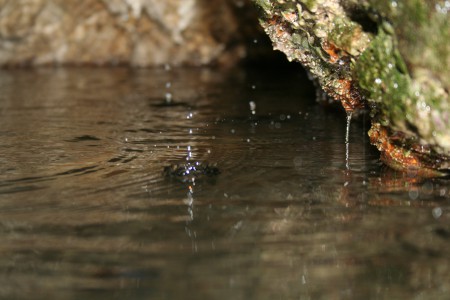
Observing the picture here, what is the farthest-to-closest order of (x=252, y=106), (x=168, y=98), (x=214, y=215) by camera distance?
(x=168, y=98) < (x=252, y=106) < (x=214, y=215)

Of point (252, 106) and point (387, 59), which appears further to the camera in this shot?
point (252, 106)

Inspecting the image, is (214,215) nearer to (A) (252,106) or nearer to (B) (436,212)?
(B) (436,212)

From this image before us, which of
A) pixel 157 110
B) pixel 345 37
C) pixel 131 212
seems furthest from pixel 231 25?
pixel 131 212

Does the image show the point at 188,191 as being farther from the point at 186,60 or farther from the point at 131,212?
the point at 186,60

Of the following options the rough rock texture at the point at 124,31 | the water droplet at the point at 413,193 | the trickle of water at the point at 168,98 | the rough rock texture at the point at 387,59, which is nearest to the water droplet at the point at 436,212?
the water droplet at the point at 413,193

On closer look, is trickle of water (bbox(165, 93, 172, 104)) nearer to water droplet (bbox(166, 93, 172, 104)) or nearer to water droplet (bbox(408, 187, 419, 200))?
water droplet (bbox(166, 93, 172, 104))

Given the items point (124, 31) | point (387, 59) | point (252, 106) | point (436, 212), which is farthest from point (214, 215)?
point (124, 31)

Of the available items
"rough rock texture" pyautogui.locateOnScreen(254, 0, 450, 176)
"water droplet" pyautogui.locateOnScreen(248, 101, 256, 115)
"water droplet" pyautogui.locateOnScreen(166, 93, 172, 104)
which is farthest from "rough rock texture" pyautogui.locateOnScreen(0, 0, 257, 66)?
"rough rock texture" pyautogui.locateOnScreen(254, 0, 450, 176)
